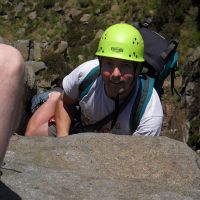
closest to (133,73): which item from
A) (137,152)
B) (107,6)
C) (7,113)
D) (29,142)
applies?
(137,152)

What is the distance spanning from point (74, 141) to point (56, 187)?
3.32ft

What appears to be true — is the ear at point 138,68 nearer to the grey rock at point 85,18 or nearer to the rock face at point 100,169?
the rock face at point 100,169

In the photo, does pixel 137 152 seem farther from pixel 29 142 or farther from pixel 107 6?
pixel 107 6

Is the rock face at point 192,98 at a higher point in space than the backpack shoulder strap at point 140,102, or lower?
lower

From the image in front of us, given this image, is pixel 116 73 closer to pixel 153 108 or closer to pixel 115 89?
pixel 115 89

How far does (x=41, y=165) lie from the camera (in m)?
4.59

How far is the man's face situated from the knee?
2035mm

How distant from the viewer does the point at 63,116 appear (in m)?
5.82

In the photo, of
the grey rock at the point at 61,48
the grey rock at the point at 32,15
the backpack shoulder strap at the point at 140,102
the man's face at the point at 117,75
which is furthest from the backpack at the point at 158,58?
the grey rock at the point at 32,15

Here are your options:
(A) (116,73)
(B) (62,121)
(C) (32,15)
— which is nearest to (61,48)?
(C) (32,15)

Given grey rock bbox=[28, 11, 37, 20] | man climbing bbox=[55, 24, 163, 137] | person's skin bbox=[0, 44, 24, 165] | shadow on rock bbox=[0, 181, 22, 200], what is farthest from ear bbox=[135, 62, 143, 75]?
grey rock bbox=[28, 11, 37, 20]

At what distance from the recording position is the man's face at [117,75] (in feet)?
16.9

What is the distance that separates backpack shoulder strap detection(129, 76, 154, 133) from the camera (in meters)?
5.31

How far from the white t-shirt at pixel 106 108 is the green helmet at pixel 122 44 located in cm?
21
